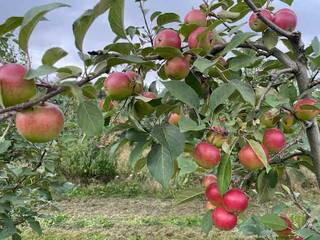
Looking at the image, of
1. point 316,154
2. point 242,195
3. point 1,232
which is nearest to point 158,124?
point 242,195

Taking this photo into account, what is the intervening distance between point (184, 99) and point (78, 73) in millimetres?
230

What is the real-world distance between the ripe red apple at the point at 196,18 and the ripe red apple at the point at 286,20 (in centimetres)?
20

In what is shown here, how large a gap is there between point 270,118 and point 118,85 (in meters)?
0.42

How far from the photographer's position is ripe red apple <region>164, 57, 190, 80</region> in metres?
0.97

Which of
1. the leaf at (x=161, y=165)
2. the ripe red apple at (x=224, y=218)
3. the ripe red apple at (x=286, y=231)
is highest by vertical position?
the leaf at (x=161, y=165)

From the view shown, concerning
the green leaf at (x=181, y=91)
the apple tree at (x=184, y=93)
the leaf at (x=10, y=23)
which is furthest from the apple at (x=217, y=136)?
the leaf at (x=10, y=23)

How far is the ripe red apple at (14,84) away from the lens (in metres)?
0.73

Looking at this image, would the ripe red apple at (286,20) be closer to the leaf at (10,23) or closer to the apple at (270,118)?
the apple at (270,118)

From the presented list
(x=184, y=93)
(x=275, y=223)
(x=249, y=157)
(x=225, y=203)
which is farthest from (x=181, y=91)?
(x=275, y=223)

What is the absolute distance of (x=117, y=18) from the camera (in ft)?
3.10

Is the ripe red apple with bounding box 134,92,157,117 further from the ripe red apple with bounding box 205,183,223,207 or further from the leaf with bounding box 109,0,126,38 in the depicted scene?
the ripe red apple with bounding box 205,183,223,207

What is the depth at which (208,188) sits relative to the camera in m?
1.18

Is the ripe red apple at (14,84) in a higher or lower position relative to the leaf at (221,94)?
higher

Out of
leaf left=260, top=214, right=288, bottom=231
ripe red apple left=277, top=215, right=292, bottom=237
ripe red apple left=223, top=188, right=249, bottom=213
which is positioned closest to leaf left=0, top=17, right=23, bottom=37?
ripe red apple left=223, top=188, right=249, bottom=213
